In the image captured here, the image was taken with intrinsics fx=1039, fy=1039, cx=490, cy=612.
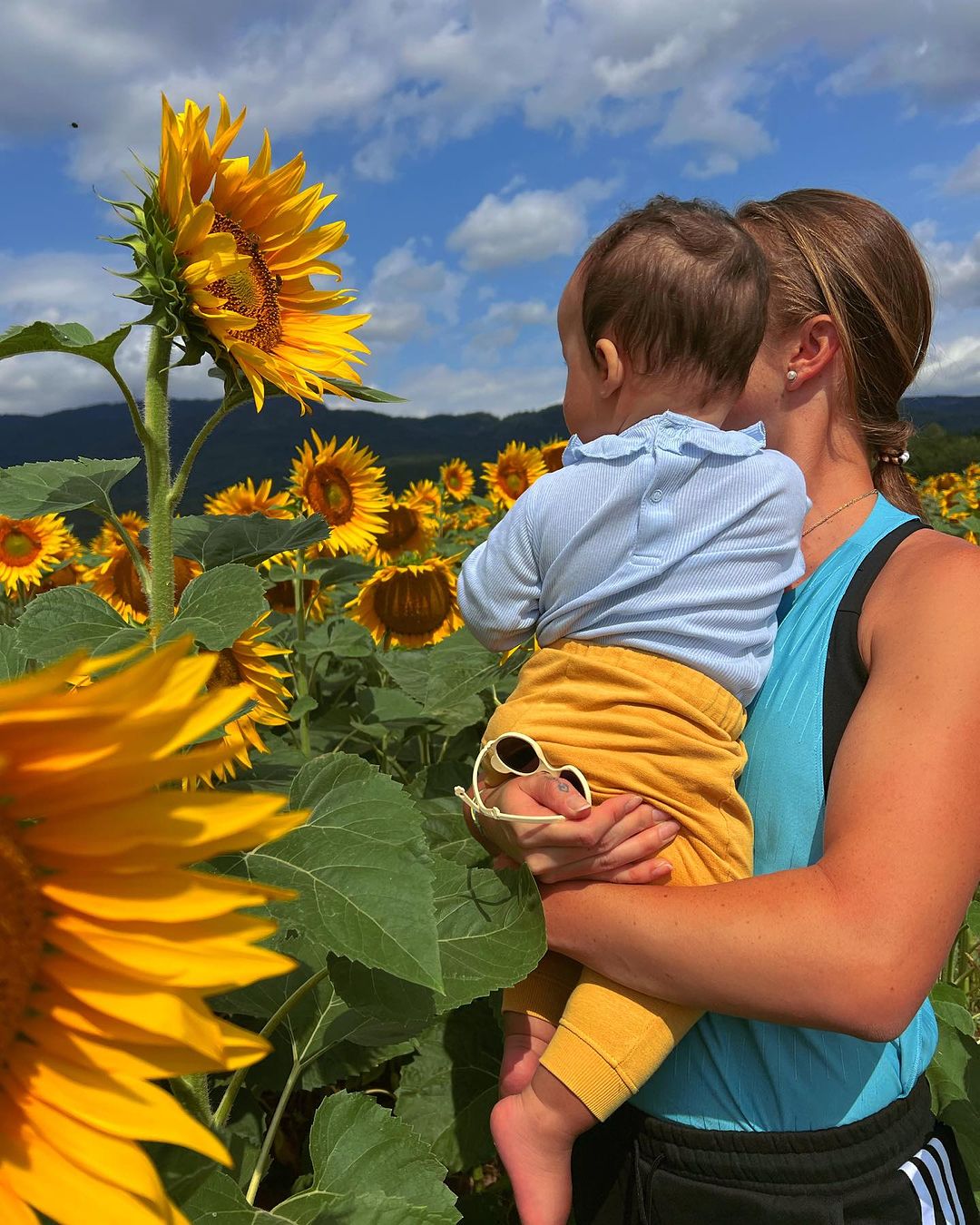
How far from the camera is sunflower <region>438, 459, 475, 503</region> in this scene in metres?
8.20

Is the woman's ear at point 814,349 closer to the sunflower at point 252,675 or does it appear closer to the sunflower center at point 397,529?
the sunflower at point 252,675

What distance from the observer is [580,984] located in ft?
4.61

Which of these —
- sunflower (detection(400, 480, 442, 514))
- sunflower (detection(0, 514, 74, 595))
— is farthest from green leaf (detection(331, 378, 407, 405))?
sunflower (detection(0, 514, 74, 595))

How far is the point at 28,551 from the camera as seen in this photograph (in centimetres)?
539

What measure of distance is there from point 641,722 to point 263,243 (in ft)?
3.41

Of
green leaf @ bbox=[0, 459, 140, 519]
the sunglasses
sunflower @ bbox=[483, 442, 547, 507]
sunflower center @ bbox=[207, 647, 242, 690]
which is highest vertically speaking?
sunflower @ bbox=[483, 442, 547, 507]

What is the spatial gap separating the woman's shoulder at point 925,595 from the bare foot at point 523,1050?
69 centimetres

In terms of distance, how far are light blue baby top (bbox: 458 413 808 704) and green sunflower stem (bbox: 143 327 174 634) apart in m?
0.56

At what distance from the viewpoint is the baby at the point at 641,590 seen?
1370 millimetres

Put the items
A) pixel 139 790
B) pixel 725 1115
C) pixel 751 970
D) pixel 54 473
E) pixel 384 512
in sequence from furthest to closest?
pixel 384 512
pixel 54 473
pixel 725 1115
pixel 751 970
pixel 139 790

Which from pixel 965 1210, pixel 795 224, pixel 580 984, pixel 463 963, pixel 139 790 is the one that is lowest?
pixel 965 1210

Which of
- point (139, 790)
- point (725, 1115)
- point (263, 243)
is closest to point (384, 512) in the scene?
point (263, 243)

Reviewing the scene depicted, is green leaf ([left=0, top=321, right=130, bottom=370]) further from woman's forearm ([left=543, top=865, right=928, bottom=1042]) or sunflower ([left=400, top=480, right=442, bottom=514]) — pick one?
sunflower ([left=400, top=480, right=442, bottom=514])

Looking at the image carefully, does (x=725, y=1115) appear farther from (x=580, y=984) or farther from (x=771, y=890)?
(x=771, y=890)
